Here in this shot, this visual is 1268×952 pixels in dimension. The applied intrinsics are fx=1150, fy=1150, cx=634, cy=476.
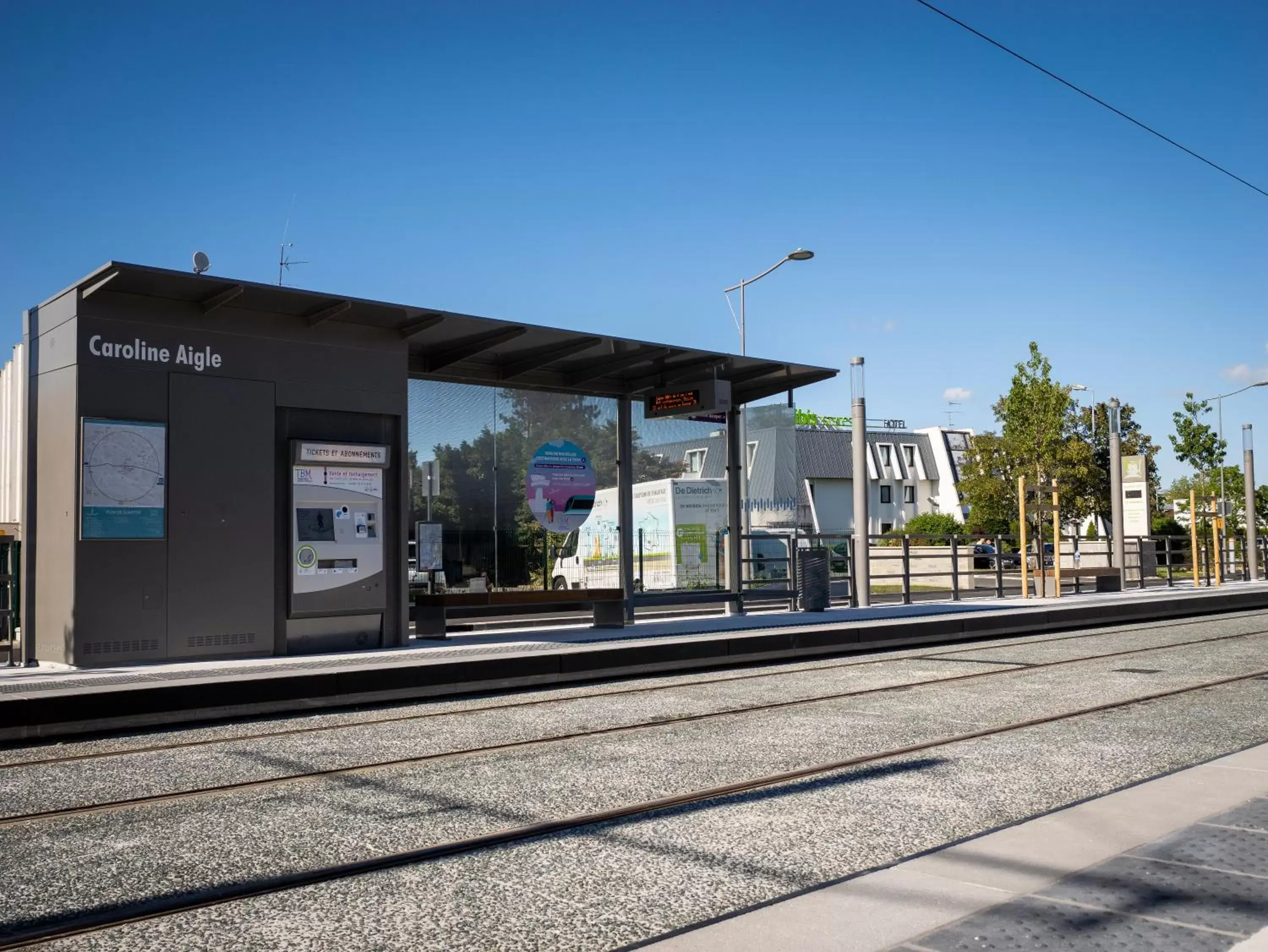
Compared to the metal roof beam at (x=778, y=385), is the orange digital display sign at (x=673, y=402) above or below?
below

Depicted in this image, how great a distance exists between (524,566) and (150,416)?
20.2 feet

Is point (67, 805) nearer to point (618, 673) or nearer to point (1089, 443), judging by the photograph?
point (618, 673)

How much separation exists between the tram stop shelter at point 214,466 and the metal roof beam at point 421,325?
0.07 feet

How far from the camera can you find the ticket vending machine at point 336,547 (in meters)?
13.7

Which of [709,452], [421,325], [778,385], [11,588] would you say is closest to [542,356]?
[421,325]

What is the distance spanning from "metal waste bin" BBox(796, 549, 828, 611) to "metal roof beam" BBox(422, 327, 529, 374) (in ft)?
24.5

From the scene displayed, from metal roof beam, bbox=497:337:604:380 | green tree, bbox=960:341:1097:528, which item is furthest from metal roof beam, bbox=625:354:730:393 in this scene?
green tree, bbox=960:341:1097:528

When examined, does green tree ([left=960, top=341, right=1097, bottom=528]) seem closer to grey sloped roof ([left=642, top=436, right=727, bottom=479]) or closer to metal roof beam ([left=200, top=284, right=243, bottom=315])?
grey sloped roof ([left=642, top=436, right=727, bottom=479])

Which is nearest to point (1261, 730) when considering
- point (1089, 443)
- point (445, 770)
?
point (445, 770)

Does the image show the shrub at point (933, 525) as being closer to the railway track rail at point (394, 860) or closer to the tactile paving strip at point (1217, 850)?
the railway track rail at point (394, 860)

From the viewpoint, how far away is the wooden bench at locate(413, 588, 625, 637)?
50.6ft

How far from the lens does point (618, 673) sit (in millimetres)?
13336

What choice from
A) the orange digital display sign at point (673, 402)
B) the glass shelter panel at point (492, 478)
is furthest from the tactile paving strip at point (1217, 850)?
the orange digital display sign at point (673, 402)

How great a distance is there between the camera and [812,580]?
20.5 m
